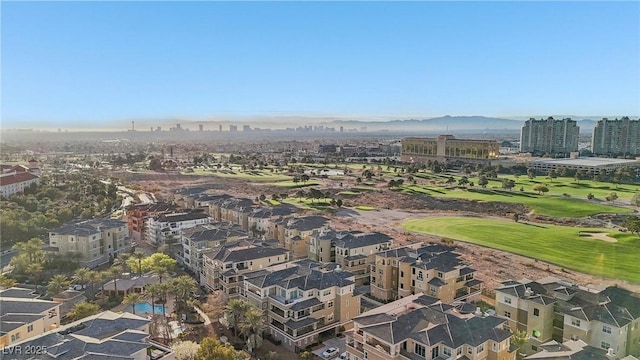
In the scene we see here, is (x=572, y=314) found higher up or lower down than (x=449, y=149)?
lower down

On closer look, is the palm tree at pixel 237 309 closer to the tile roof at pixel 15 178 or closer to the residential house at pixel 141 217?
the residential house at pixel 141 217

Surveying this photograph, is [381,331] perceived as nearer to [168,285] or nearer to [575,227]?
[168,285]

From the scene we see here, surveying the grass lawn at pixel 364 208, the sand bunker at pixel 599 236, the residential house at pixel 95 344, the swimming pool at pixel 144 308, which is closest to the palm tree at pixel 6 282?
the swimming pool at pixel 144 308

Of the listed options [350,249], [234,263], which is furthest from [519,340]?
[234,263]

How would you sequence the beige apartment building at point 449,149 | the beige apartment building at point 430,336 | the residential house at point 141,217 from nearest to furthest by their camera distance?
the beige apartment building at point 430,336 → the residential house at point 141,217 → the beige apartment building at point 449,149

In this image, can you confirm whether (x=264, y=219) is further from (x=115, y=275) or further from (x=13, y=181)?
(x=13, y=181)
